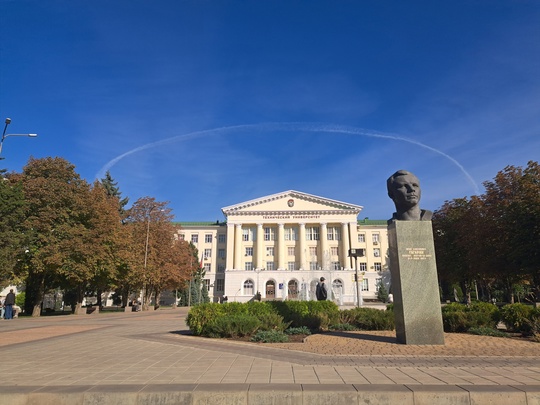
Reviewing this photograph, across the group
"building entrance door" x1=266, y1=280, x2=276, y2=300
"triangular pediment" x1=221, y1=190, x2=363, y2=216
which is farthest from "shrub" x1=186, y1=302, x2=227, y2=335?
"triangular pediment" x1=221, y1=190, x2=363, y2=216

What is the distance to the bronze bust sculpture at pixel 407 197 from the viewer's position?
10938 mm

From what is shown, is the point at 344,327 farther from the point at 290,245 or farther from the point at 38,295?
the point at 290,245

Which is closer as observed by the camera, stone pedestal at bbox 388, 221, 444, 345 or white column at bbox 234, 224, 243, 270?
stone pedestal at bbox 388, 221, 444, 345

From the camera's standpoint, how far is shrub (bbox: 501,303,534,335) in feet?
38.4

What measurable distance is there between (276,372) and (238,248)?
65984 millimetres

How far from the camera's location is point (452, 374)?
6.61 meters

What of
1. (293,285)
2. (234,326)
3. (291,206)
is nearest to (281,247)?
(293,285)

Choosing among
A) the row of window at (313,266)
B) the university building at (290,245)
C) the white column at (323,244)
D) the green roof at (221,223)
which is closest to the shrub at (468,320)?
the university building at (290,245)

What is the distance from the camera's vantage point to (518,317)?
1193 cm

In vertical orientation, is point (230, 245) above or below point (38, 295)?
above

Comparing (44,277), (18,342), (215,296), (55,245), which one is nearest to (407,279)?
(18,342)

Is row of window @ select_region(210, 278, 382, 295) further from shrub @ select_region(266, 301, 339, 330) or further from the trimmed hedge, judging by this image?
the trimmed hedge

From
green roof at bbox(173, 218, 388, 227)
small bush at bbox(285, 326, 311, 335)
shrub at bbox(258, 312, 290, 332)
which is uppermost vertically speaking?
green roof at bbox(173, 218, 388, 227)

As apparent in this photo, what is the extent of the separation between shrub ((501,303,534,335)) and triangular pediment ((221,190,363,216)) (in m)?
60.0
